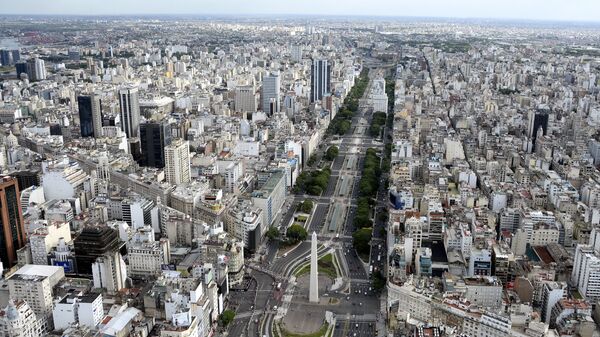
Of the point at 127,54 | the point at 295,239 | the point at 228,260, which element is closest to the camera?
the point at 228,260

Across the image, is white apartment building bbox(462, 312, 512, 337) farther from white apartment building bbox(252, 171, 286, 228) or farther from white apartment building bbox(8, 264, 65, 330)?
white apartment building bbox(8, 264, 65, 330)

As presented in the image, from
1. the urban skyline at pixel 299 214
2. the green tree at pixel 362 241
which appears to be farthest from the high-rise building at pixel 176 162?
the green tree at pixel 362 241

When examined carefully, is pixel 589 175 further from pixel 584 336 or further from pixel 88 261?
pixel 88 261

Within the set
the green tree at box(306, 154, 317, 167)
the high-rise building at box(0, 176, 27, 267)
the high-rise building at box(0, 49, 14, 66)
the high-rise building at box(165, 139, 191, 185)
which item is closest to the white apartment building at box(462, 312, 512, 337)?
the high-rise building at box(0, 176, 27, 267)

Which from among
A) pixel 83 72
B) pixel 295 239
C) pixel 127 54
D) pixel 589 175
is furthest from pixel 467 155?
pixel 127 54

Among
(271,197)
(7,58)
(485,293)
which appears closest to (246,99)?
(271,197)

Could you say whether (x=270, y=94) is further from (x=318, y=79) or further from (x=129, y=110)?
(x=129, y=110)
